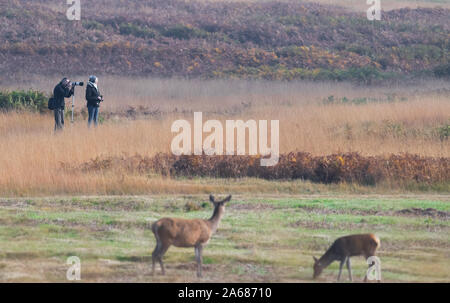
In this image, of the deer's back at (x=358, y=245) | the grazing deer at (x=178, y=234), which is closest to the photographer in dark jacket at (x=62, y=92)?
the grazing deer at (x=178, y=234)

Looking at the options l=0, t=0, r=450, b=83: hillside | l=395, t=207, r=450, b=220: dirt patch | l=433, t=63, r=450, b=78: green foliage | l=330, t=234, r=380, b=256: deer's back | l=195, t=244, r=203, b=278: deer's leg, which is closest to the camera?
l=330, t=234, r=380, b=256: deer's back

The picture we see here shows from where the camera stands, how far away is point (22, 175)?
17156mm

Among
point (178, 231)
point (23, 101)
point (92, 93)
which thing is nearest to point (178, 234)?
point (178, 231)

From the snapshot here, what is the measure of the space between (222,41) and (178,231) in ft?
145

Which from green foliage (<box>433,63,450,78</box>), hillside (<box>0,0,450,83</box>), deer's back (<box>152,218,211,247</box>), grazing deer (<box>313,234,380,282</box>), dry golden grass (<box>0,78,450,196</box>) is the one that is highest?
hillside (<box>0,0,450,83</box>)

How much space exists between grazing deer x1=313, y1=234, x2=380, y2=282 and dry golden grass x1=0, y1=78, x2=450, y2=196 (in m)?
7.31

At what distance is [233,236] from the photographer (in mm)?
11758

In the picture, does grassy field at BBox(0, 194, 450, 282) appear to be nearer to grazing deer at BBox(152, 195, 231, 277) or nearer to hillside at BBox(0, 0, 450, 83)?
grazing deer at BBox(152, 195, 231, 277)

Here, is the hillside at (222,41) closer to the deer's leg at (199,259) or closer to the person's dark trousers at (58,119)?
the person's dark trousers at (58,119)

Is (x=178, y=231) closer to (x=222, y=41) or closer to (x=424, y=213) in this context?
(x=424, y=213)

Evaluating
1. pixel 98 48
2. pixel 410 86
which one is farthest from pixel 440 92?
pixel 98 48

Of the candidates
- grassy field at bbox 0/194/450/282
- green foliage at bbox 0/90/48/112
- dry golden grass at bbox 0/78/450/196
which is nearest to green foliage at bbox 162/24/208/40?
dry golden grass at bbox 0/78/450/196

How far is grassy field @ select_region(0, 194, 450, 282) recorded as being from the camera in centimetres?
979
